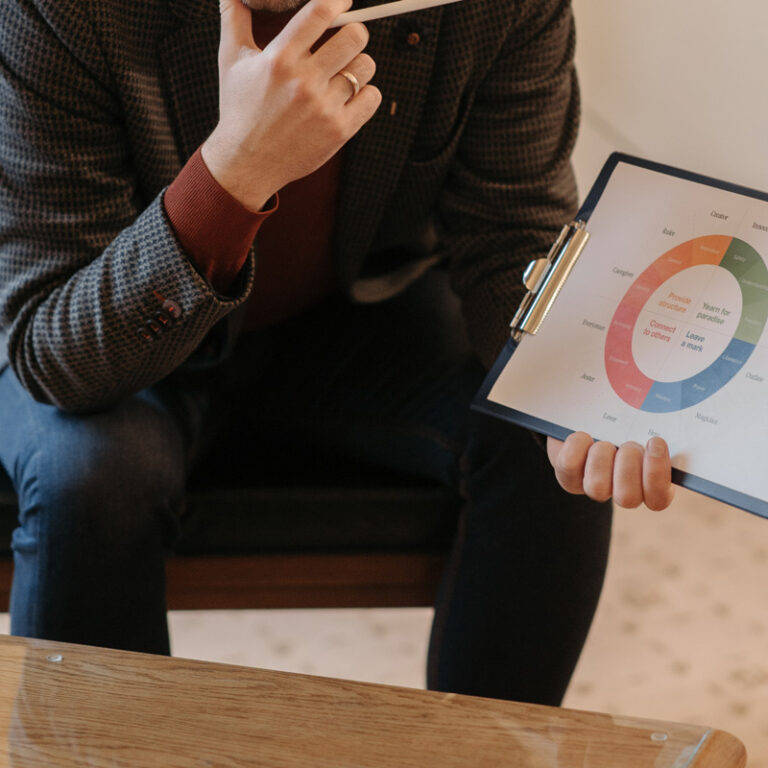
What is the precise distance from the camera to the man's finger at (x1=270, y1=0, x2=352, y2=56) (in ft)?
2.19

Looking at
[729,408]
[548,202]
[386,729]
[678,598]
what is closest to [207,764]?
[386,729]

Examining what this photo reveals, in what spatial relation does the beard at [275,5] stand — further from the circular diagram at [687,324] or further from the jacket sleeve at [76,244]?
the circular diagram at [687,324]

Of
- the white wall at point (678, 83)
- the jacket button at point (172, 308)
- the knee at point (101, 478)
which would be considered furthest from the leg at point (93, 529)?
the white wall at point (678, 83)

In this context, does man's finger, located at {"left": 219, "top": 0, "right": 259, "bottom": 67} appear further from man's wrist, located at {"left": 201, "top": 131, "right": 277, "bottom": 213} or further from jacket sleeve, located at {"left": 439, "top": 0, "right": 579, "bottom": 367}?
jacket sleeve, located at {"left": 439, "top": 0, "right": 579, "bottom": 367}

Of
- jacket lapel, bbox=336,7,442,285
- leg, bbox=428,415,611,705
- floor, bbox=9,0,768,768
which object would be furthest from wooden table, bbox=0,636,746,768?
floor, bbox=9,0,768,768

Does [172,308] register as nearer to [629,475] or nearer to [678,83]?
[629,475]

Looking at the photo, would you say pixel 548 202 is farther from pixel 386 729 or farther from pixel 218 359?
pixel 386 729

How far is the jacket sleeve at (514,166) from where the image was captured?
0.90 m

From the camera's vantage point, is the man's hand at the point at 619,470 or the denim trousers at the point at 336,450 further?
the denim trousers at the point at 336,450

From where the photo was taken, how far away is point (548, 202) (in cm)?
94

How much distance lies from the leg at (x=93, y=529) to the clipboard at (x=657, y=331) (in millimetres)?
331

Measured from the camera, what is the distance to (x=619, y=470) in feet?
2.26

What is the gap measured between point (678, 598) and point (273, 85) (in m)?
1.02

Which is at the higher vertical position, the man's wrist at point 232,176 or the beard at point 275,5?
the beard at point 275,5
